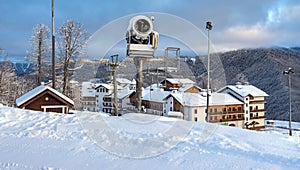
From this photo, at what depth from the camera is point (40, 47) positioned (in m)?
17.1

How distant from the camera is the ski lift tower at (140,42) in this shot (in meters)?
3.03

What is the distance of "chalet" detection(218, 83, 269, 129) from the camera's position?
2455 centimetres

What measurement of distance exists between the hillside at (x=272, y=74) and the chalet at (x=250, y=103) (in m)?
6.98

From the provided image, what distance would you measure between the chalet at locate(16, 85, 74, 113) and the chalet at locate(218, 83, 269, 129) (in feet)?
56.1

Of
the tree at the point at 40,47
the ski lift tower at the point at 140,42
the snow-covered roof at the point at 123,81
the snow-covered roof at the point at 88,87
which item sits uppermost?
the tree at the point at 40,47

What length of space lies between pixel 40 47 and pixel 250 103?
20.2 m

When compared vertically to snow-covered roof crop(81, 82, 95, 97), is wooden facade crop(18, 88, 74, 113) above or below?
below

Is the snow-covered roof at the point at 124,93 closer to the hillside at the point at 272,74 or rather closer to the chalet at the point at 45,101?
the chalet at the point at 45,101

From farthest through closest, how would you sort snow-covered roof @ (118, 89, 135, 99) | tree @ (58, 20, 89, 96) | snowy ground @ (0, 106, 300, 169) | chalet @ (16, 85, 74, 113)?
tree @ (58, 20, 89, 96), chalet @ (16, 85, 74, 113), snow-covered roof @ (118, 89, 135, 99), snowy ground @ (0, 106, 300, 169)

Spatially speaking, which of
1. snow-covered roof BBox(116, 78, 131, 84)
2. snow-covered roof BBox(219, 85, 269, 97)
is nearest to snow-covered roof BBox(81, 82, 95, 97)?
snow-covered roof BBox(116, 78, 131, 84)

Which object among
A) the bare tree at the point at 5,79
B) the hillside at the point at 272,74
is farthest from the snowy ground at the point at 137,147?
the hillside at the point at 272,74

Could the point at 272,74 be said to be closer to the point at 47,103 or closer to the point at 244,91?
the point at 244,91

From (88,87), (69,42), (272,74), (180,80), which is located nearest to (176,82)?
(180,80)

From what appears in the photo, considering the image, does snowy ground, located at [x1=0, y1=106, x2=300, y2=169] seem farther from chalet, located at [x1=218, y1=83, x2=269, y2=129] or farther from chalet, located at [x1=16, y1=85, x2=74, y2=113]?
chalet, located at [x1=218, y1=83, x2=269, y2=129]
